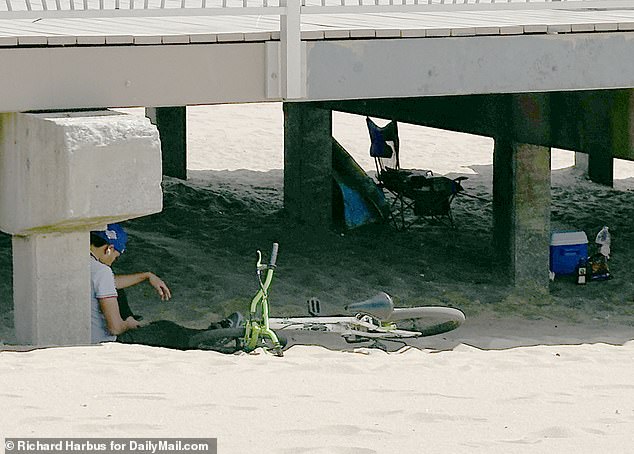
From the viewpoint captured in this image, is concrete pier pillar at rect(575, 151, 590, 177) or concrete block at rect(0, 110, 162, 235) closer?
concrete block at rect(0, 110, 162, 235)

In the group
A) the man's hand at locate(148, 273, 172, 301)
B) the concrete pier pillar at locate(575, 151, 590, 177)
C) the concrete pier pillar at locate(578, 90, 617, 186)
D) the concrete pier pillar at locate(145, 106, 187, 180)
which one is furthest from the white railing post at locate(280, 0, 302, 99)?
the concrete pier pillar at locate(575, 151, 590, 177)

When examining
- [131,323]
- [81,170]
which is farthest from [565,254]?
[81,170]

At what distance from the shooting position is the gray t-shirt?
7.22 m

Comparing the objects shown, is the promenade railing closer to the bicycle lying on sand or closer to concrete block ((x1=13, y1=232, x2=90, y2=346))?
the bicycle lying on sand

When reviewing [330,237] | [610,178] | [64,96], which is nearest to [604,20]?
[64,96]

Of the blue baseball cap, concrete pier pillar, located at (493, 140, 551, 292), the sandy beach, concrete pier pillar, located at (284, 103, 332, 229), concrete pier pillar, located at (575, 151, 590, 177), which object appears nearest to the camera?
the sandy beach

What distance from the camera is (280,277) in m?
9.89

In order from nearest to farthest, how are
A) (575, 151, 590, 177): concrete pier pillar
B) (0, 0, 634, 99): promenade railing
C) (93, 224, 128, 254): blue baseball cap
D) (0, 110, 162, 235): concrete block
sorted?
1. (0, 110, 162, 235): concrete block
2. (0, 0, 634, 99): promenade railing
3. (93, 224, 128, 254): blue baseball cap
4. (575, 151, 590, 177): concrete pier pillar

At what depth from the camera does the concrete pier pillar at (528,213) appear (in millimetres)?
10258

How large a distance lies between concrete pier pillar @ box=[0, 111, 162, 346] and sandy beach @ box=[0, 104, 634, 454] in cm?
52

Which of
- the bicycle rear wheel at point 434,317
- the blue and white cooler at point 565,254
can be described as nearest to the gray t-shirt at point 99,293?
the bicycle rear wheel at point 434,317

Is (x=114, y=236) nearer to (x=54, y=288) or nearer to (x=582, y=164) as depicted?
(x=54, y=288)

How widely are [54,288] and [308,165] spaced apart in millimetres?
6096

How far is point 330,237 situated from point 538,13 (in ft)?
11.7
